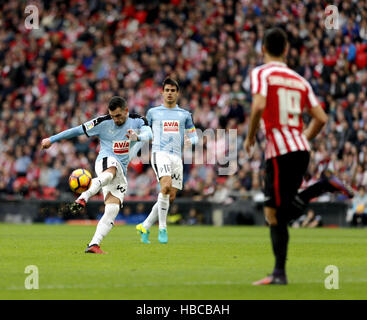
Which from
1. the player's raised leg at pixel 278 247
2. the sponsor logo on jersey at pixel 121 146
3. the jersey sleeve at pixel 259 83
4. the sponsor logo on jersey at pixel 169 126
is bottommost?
the player's raised leg at pixel 278 247

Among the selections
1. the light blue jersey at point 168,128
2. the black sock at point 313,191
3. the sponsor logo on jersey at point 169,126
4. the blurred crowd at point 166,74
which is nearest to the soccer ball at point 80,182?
the light blue jersey at point 168,128

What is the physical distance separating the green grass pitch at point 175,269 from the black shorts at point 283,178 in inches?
32.0

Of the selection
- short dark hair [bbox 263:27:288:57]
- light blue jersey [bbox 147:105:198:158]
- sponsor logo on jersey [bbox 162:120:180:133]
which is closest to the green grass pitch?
light blue jersey [bbox 147:105:198:158]

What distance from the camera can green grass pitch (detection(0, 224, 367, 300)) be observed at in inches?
276

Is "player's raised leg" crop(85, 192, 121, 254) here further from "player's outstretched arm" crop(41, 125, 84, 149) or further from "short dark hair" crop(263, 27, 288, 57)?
"short dark hair" crop(263, 27, 288, 57)

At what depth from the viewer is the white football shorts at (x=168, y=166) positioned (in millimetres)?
13852

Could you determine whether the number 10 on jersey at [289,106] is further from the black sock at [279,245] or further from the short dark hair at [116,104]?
the short dark hair at [116,104]

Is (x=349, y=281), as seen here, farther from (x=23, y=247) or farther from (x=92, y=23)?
(x=92, y=23)

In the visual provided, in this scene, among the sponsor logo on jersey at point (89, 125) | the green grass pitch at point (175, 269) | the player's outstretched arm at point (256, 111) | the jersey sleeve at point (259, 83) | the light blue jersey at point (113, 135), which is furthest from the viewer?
the light blue jersey at point (113, 135)

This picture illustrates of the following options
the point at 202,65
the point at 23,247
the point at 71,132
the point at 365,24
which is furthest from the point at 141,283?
the point at 202,65

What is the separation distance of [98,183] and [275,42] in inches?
173

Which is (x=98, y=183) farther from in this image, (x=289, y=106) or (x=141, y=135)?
(x=289, y=106)

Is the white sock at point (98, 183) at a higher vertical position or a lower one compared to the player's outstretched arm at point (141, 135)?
lower

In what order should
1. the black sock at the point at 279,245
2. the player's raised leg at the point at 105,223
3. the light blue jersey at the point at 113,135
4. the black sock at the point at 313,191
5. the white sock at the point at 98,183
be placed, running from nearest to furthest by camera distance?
the black sock at the point at 279,245, the black sock at the point at 313,191, the white sock at the point at 98,183, the player's raised leg at the point at 105,223, the light blue jersey at the point at 113,135
